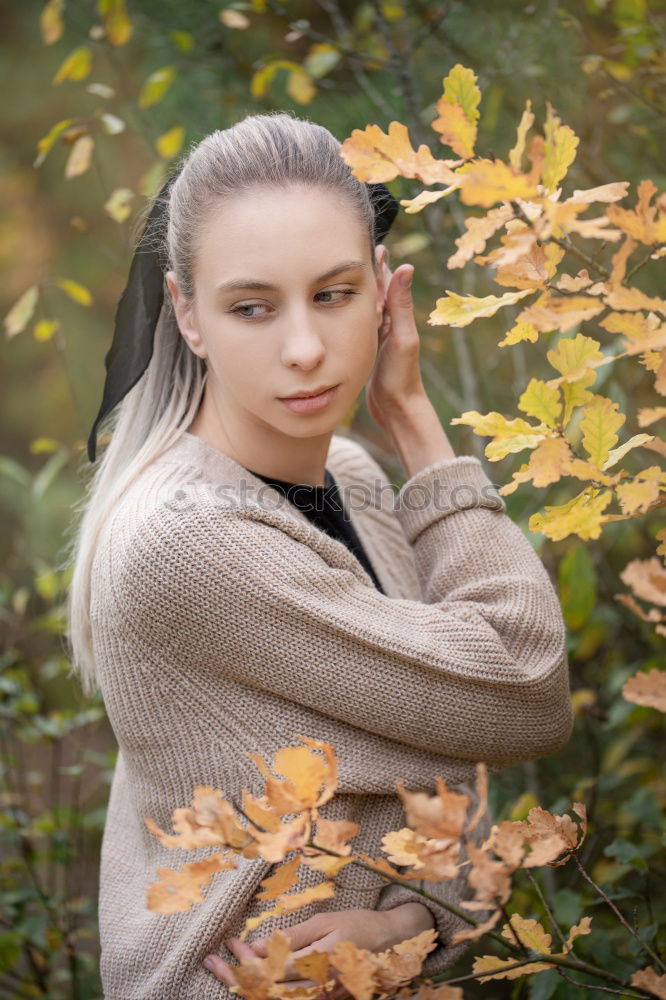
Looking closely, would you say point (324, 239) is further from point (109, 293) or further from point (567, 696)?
point (109, 293)

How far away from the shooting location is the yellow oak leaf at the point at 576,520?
2.53 ft

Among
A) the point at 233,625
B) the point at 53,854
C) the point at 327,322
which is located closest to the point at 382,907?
the point at 233,625

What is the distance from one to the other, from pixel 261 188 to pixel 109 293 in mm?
2371

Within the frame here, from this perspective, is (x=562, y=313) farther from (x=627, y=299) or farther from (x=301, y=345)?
(x=301, y=345)

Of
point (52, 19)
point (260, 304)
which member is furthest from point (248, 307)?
point (52, 19)

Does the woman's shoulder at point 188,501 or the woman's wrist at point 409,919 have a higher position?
the woman's shoulder at point 188,501

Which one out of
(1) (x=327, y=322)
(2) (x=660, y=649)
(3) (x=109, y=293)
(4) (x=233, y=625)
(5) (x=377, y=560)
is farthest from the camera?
(3) (x=109, y=293)

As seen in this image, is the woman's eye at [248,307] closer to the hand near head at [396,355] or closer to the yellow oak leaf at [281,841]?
the hand near head at [396,355]

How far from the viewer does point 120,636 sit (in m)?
1.15

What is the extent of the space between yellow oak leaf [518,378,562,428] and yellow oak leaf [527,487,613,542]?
0.25 feet

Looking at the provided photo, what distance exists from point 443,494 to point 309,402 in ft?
0.85

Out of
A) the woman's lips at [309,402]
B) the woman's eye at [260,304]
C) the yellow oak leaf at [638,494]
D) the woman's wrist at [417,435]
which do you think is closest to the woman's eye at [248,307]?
the woman's eye at [260,304]

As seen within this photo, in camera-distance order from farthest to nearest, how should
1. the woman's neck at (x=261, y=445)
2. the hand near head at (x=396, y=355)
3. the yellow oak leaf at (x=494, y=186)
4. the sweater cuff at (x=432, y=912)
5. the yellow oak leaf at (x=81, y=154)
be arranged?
the yellow oak leaf at (x=81, y=154)
the hand near head at (x=396, y=355)
the woman's neck at (x=261, y=445)
the sweater cuff at (x=432, y=912)
the yellow oak leaf at (x=494, y=186)

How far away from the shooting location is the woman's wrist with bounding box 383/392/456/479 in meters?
1.41
